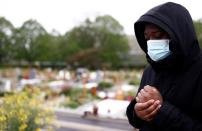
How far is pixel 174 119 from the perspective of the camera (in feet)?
4.68

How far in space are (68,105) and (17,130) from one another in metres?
8.47

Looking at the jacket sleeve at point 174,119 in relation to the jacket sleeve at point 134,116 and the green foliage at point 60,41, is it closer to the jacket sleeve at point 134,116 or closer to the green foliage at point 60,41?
the jacket sleeve at point 134,116

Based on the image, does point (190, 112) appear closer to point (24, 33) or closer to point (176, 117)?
point (176, 117)

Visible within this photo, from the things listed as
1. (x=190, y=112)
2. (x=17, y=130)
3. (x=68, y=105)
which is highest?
(x=190, y=112)

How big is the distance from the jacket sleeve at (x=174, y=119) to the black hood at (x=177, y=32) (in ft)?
0.80

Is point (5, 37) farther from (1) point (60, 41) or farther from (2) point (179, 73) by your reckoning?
(2) point (179, 73)

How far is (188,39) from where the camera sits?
145 cm

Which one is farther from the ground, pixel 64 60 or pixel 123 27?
pixel 123 27

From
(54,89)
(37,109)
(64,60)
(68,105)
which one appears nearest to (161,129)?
(37,109)

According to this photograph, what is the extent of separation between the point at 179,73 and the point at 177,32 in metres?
0.24

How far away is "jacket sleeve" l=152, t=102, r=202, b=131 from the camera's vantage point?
4.63 ft

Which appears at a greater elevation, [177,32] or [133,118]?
[177,32]

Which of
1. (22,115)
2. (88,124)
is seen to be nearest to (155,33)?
(22,115)

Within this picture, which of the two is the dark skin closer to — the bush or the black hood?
the black hood
